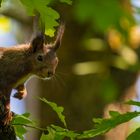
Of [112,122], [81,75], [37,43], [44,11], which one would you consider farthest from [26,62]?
[81,75]

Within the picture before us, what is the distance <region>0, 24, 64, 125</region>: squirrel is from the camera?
12.1 ft

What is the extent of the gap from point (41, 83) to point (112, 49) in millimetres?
975

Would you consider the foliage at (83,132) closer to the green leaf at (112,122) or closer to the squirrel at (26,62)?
the green leaf at (112,122)

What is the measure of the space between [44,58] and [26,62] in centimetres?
16

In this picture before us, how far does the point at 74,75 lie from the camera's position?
671cm

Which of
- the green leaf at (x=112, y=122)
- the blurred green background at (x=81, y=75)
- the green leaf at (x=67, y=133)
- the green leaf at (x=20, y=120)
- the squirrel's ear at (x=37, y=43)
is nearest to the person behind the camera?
the green leaf at (x=112, y=122)

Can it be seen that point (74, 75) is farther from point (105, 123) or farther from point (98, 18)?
point (98, 18)

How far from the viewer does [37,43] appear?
3775 millimetres

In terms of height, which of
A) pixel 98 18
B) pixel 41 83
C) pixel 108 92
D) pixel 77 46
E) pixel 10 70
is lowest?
pixel 41 83

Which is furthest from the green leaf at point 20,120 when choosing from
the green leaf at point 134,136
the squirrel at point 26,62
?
the squirrel at point 26,62

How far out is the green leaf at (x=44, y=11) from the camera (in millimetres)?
2500

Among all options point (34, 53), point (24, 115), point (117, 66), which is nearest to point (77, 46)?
point (117, 66)

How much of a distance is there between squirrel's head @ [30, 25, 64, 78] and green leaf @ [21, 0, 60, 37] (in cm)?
93

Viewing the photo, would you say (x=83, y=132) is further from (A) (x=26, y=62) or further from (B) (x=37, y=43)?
(A) (x=26, y=62)
